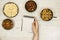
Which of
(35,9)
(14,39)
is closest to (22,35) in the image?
(14,39)

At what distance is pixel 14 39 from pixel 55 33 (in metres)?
0.45

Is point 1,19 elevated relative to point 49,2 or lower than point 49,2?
lower

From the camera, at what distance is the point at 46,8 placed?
1.68 m

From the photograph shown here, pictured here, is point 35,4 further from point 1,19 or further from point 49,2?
point 1,19

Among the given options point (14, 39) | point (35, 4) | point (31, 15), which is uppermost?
point (35, 4)

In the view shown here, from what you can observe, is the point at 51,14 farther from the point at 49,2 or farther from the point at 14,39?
the point at 14,39

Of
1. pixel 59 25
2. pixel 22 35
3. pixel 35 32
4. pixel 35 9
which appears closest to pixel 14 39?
pixel 22 35

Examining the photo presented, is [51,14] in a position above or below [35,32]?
above

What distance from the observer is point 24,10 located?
5.51 ft

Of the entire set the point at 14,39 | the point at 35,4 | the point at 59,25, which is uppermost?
the point at 35,4

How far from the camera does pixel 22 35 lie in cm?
167

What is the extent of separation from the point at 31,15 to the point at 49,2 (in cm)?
24

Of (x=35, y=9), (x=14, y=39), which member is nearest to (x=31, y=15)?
(x=35, y=9)

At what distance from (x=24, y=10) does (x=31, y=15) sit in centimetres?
9
